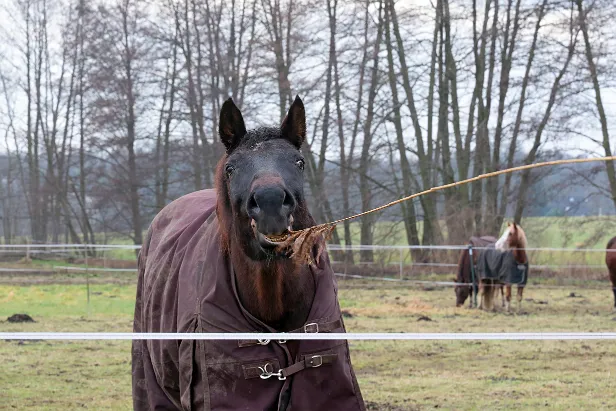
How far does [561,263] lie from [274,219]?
18201 mm

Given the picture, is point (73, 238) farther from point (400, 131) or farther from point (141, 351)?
point (141, 351)

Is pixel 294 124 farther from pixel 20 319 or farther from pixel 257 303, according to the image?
pixel 20 319

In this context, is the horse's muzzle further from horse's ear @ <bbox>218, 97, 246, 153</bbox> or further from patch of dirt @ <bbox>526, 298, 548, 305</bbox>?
patch of dirt @ <bbox>526, 298, 548, 305</bbox>

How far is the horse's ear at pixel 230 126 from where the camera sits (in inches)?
134

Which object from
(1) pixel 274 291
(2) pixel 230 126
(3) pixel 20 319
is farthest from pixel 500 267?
(1) pixel 274 291

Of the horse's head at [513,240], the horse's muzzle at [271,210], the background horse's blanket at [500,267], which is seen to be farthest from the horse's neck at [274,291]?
the horse's head at [513,240]

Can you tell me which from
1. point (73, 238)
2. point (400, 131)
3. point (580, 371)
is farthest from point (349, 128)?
point (580, 371)

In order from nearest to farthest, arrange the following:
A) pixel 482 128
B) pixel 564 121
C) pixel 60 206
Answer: pixel 564 121 → pixel 482 128 → pixel 60 206

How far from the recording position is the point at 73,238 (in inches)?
1149

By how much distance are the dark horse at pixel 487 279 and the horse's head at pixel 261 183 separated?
1141 cm

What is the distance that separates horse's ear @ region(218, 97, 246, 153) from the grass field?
3.46m

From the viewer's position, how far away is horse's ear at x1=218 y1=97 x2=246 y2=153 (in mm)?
3402

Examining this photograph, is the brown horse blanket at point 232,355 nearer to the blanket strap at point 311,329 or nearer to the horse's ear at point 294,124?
Result: the blanket strap at point 311,329

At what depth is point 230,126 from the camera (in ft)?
11.3
